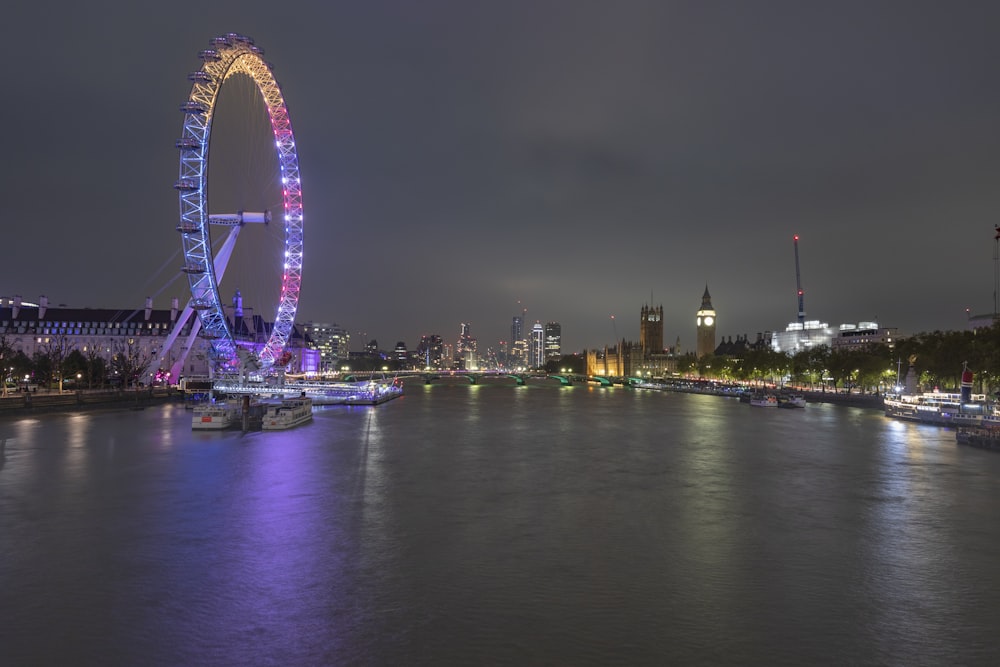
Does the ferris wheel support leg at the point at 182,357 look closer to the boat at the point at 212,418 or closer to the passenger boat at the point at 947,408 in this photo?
the boat at the point at 212,418

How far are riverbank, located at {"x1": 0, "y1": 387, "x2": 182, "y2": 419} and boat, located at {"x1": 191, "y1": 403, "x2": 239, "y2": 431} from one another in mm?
20372

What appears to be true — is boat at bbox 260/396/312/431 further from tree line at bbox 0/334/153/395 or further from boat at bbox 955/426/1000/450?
boat at bbox 955/426/1000/450

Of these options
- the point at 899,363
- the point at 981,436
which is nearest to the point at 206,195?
the point at 981,436

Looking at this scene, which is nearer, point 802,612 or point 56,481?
point 802,612

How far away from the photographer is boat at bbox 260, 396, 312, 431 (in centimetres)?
6076

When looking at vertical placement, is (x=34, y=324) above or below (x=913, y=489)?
above

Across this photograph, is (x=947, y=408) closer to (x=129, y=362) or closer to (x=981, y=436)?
(x=981, y=436)

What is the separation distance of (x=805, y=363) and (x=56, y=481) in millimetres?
139290

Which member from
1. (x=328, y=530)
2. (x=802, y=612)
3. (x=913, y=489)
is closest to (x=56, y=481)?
(x=328, y=530)

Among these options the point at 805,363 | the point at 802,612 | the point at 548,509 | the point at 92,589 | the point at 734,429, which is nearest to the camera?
the point at 802,612

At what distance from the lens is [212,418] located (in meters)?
59.8

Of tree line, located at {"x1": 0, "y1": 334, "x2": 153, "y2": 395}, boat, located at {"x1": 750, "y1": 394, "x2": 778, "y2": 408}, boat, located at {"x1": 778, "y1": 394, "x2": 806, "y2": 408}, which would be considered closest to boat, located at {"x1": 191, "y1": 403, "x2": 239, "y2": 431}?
tree line, located at {"x1": 0, "y1": 334, "x2": 153, "y2": 395}

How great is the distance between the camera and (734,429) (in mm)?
66562

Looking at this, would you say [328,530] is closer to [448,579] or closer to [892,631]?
[448,579]
